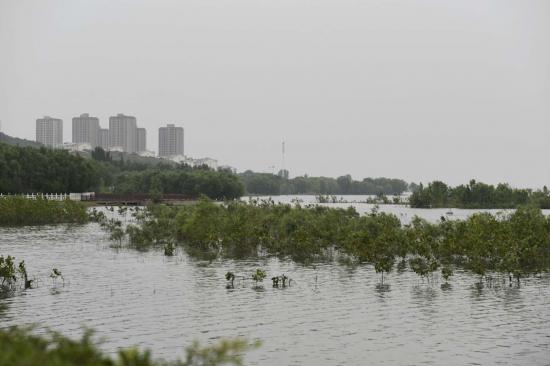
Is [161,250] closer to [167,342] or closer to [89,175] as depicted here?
[167,342]

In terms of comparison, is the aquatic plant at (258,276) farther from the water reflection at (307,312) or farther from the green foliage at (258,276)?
the water reflection at (307,312)

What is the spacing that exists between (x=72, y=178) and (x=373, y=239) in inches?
4186

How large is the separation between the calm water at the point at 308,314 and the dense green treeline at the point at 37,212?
44.2 metres

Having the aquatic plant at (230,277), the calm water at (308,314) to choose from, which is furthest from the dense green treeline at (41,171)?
the aquatic plant at (230,277)

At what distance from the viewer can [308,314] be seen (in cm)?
2806

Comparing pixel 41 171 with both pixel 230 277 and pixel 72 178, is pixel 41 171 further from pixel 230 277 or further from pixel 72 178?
pixel 230 277

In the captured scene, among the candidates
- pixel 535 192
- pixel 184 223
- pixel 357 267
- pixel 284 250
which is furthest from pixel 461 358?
pixel 535 192

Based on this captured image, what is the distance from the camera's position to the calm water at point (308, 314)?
2233 centimetres

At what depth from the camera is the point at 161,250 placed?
54.2 metres

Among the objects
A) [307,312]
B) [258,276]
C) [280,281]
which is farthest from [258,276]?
[307,312]

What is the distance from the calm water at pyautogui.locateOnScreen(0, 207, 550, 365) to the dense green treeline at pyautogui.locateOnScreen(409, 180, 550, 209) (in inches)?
5005

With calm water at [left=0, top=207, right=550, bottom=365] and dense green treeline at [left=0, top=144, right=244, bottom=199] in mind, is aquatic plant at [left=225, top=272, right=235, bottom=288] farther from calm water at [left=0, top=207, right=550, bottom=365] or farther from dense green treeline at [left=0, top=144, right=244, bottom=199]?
dense green treeline at [left=0, top=144, right=244, bottom=199]

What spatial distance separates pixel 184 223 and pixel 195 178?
115 metres

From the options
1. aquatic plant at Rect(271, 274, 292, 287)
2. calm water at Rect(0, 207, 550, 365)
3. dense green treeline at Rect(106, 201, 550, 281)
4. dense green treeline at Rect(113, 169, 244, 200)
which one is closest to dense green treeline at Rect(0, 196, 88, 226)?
dense green treeline at Rect(106, 201, 550, 281)
